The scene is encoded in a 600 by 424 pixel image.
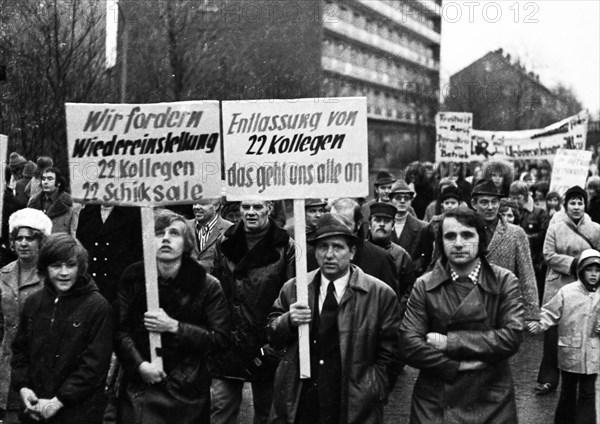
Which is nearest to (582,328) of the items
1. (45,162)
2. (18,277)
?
(18,277)

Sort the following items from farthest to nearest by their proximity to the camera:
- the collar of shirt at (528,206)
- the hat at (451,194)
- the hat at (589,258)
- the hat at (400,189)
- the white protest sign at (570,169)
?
the white protest sign at (570,169), the collar of shirt at (528,206), the hat at (400,189), the hat at (451,194), the hat at (589,258)

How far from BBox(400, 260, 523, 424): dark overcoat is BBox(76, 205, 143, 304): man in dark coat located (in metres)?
3.43

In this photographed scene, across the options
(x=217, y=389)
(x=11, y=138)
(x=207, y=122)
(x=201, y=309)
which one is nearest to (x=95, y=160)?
(x=207, y=122)

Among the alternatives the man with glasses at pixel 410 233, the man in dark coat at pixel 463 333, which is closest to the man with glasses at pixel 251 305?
the man in dark coat at pixel 463 333

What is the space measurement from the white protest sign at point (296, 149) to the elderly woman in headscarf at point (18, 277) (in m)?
1.43

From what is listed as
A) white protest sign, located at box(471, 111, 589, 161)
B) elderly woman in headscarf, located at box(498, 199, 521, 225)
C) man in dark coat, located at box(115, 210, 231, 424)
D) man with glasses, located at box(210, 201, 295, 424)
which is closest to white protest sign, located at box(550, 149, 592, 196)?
white protest sign, located at box(471, 111, 589, 161)

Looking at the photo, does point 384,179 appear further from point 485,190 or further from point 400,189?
point 485,190

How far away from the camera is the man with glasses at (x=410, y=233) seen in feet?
34.0

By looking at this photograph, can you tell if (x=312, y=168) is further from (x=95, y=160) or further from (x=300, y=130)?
(x=95, y=160)

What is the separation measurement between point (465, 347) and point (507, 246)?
3.20m

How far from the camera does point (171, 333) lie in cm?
617

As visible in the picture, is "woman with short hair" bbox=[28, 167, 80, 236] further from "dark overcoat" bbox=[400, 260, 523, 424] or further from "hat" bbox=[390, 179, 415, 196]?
"dark overcoat" bbox=[400, 260, 523, 424]

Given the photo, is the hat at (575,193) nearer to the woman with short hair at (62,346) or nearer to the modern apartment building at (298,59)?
the woman with short hair at (62,346)

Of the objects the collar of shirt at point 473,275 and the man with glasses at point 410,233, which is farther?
the man with glasses at point 410,233
